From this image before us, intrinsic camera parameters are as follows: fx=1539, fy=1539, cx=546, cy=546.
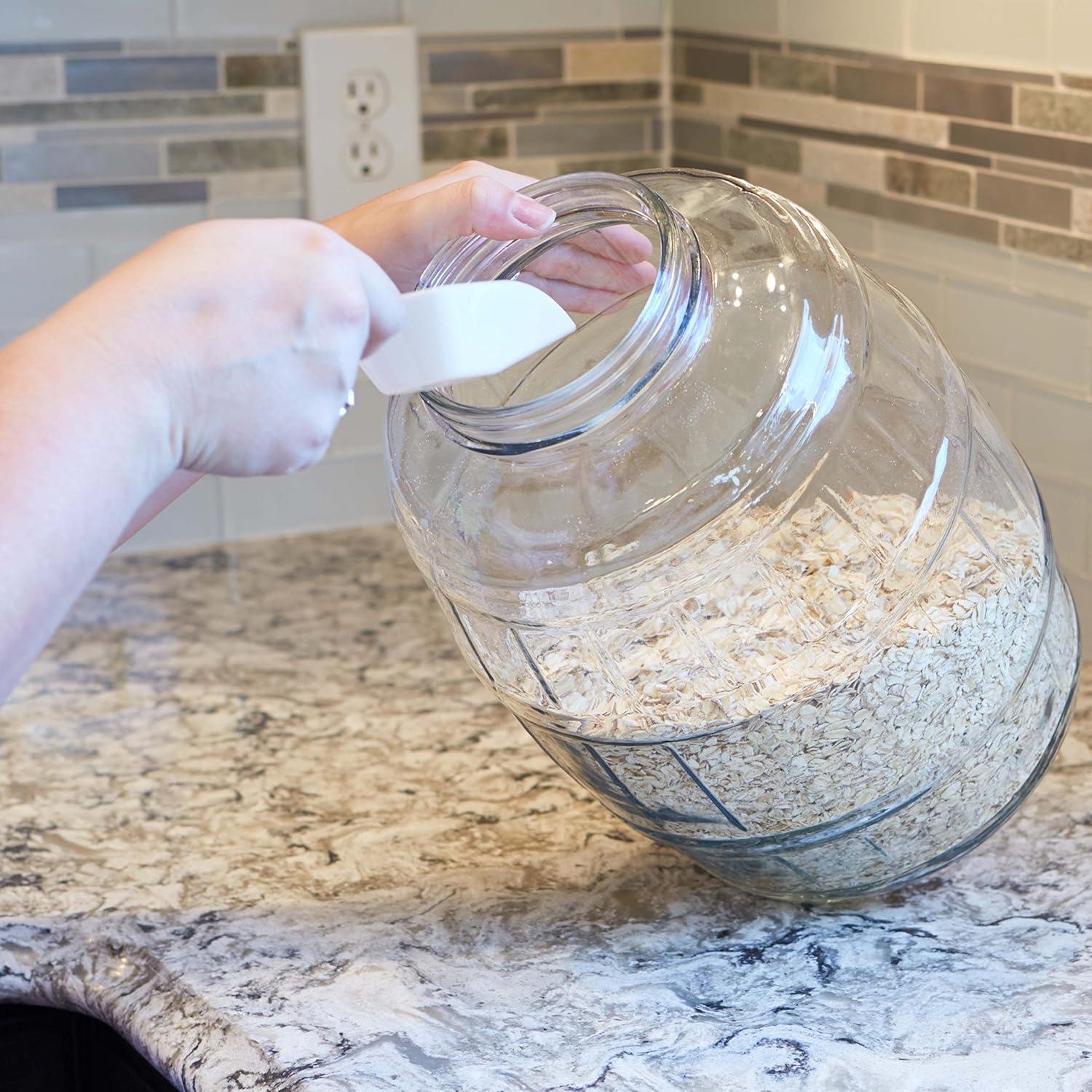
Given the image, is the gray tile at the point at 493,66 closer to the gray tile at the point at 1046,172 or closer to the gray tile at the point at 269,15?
the gray tile at the point at 269,15

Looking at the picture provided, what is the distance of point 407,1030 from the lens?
27.2 inches

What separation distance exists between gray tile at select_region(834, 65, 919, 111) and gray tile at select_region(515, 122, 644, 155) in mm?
299

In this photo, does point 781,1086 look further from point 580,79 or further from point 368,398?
point 580,79

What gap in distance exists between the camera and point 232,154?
1.40 metres

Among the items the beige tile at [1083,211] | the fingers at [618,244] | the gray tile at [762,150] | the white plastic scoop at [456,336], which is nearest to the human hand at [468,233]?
the fingers at [618,244]

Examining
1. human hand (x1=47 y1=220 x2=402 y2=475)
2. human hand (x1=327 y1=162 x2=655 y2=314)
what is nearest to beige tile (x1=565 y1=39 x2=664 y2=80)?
human hand (x1=327 y1=162 x2=655 y2=314)

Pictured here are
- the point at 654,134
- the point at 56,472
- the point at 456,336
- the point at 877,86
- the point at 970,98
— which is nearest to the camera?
the point at 56,472

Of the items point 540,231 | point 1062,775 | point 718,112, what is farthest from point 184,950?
point 718,112

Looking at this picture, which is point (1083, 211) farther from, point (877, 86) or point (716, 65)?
point (716, 65)

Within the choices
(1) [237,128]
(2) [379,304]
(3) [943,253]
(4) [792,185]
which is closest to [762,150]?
(4) [792,185]

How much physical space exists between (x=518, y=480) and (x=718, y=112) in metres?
0.86

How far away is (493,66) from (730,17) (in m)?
0.23

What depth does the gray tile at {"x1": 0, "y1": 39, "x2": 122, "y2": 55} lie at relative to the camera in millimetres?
1308

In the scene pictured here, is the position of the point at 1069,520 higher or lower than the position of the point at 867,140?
lower
